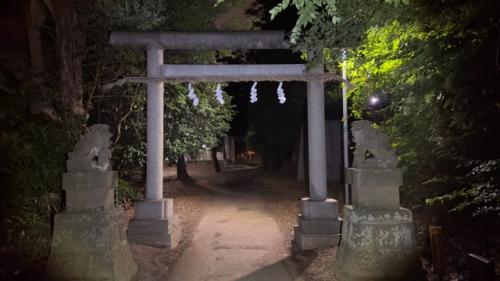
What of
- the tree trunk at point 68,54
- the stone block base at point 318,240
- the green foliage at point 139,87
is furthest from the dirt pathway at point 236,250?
the tree trunk at point 68,54

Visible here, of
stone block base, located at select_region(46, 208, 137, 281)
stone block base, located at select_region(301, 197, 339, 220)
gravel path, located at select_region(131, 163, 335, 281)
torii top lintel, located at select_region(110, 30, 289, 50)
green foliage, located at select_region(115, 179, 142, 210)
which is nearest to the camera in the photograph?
stone block base, located at select_region(46, 208, 137, 281)

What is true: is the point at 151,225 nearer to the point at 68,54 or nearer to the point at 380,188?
the point at 68,54

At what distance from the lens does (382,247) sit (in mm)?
5988

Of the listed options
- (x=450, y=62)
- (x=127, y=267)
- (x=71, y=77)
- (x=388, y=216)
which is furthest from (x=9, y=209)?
(x=450, y=62)

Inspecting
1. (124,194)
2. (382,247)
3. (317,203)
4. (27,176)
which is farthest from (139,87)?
(382,247)

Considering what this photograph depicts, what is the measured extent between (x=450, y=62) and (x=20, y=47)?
1320 centimetres

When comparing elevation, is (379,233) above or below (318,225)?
above

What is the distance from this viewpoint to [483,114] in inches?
202

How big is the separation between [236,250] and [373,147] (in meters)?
4.40

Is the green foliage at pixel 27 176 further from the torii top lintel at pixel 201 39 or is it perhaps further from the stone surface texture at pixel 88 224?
the torii top lintel at pixel 201 39

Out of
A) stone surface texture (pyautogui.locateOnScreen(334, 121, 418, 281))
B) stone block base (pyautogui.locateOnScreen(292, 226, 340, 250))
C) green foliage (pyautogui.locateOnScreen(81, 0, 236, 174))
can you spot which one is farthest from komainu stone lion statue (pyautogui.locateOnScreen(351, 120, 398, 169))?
green foliage (pyautogui.locateOnScreen(81, 0, 236, 174))

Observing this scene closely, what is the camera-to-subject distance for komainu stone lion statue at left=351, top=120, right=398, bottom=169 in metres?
6.10

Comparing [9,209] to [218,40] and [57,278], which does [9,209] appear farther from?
[218,40]

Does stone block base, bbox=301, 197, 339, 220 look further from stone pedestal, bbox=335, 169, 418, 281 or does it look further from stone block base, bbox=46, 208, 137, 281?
stone block base, bbox=46, 208, 137, 281
